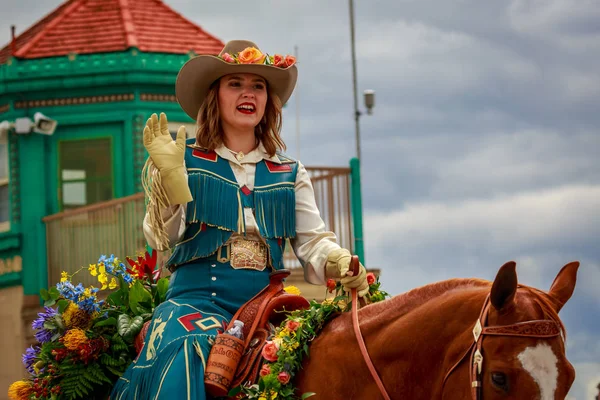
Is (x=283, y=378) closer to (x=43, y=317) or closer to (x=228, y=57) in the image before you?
(x=228, y=57)

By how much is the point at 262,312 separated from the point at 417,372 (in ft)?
3.04

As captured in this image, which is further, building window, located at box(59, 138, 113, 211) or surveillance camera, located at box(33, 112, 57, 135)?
building window, located at box(59, 138, 113, 211)

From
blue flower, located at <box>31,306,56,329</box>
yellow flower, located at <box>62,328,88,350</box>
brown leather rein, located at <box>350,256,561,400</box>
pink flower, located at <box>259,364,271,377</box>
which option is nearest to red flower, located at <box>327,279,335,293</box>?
pink flower, located at <box>259,364,271,377</box>

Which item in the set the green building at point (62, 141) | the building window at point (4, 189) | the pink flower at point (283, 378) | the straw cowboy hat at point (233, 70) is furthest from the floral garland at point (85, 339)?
the building window at point (4, 189)

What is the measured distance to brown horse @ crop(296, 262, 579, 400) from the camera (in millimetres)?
3893

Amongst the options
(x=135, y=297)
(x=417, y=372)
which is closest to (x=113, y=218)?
(x=135, y=297)

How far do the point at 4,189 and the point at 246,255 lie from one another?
42.3ft

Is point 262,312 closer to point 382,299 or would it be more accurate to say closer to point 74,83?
point 382,299

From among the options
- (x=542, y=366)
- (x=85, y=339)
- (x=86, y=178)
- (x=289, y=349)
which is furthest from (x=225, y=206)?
(x=86, y=178)

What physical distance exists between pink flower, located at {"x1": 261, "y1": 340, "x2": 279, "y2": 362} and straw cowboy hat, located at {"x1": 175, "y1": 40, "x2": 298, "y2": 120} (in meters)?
1.59

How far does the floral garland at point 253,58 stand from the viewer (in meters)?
5.54

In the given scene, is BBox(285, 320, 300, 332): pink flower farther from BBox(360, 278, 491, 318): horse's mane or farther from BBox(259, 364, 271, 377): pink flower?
BBox(360, 278, 491, 318): horse's mane

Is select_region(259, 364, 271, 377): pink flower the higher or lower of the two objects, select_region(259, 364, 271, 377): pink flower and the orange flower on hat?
the lower

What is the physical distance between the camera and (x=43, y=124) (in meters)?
16.5
